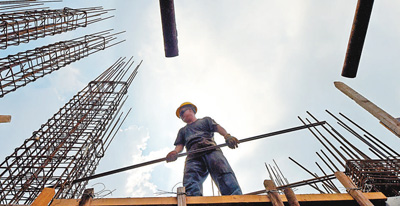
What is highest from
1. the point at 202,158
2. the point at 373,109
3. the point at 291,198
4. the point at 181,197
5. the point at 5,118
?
the point at 373,109

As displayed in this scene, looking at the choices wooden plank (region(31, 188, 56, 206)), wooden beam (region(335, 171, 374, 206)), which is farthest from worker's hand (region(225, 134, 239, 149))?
wooden plank (region(31, 188, 56, 206))

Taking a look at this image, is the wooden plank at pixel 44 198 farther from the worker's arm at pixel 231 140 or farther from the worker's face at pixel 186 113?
the worker's face at pixel 186 113

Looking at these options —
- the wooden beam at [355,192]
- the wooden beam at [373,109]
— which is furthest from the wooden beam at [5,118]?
the wooden beam at [373,109]

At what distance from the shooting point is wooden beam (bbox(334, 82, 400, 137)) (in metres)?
3.43

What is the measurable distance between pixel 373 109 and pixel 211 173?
2622mm

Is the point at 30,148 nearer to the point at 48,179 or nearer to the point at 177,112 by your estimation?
the point at 48,179

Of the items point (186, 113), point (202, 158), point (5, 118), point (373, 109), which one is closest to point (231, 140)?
point (202, 158)

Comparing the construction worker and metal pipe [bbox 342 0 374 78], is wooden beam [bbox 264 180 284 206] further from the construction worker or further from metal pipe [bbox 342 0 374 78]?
metal pipe [bbox 342 0 374 78]

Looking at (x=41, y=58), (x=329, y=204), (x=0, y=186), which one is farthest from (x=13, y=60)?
(x=329, y=204)

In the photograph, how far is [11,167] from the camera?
345 inches

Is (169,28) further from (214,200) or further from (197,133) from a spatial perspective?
(197,133)

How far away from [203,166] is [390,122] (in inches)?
106

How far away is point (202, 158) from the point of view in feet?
12.6

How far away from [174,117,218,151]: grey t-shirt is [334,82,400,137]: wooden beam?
7.65ft
